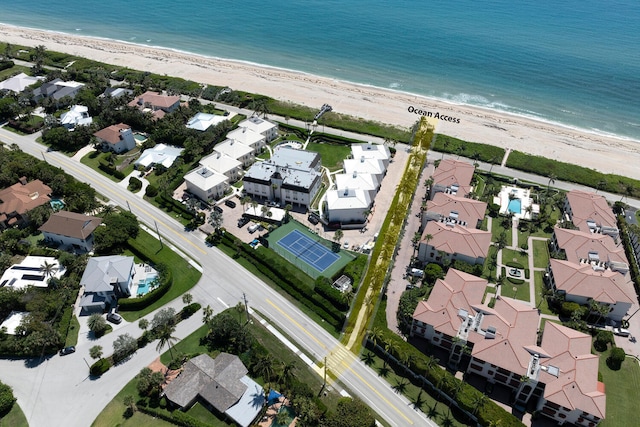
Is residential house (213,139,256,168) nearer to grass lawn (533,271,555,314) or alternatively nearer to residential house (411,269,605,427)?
residential house (411,269,605,427)

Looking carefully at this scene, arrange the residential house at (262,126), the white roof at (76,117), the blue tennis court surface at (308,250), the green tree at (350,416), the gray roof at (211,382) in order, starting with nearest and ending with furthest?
the green tree at (350,416)
the gray roof at (211,382)
the blue tennis court surface at (308,250)
the residential house at (262,126)
the white roof at (76,117)

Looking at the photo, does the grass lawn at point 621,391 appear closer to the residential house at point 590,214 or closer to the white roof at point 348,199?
the residential house at point 590,214

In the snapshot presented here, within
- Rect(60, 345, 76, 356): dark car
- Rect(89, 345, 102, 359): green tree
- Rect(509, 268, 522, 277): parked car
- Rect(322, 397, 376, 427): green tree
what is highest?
Rect(509, 268, 522, 277): parked car

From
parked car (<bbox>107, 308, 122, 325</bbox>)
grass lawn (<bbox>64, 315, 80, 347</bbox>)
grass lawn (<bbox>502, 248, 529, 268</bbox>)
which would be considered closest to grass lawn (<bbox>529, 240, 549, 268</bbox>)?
grass lawn (<bbox>502, 248, 529, 268</bbox>)

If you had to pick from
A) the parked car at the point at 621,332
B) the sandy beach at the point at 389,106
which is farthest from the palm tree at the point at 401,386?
the sandy beach at the point at 389,106

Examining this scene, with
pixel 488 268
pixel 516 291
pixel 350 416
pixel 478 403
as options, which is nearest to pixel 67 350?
pixel 350 416

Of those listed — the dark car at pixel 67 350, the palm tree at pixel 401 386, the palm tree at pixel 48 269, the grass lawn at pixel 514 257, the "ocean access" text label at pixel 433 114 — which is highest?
the "ocean access" text label at pixel 433 114
